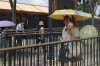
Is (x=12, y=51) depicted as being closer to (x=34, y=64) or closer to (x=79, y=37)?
(x=34, y=64)

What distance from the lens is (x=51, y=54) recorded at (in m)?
6.43

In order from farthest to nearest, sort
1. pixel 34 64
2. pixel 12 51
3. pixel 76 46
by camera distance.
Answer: pixel 76 46, pixel 34 64, pixel 12 51

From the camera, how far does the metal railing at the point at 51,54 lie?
5.23 metres

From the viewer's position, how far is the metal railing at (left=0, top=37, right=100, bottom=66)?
206 inches

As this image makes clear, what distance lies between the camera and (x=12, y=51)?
511 centimetres

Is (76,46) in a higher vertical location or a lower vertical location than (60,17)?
lower

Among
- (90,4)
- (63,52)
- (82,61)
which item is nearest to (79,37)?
(82,61)

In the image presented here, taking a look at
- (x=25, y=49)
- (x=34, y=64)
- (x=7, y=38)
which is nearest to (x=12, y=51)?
(x=25, y=49)

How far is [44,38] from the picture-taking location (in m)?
11.8

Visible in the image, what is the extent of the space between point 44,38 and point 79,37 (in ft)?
11.8

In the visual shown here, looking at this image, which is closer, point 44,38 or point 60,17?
point 60,17

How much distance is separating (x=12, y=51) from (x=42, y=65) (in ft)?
3.83

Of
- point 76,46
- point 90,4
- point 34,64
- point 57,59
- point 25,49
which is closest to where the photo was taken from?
point 25,49

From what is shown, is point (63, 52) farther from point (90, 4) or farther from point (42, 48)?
point (90, 4)
